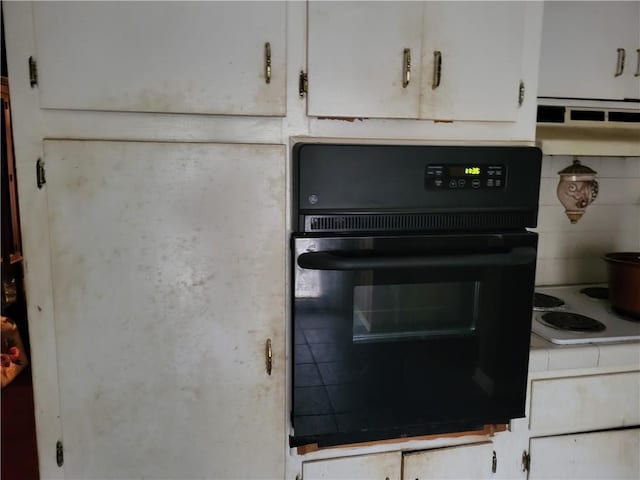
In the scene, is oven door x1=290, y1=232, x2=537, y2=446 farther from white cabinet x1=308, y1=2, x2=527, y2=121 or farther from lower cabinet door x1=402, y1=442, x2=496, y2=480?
white cabinet x1=308, y1=2, x2=527, y2=121

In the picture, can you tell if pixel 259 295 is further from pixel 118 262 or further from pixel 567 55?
pixel 567 55

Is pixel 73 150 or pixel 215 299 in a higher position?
pixel 73 150

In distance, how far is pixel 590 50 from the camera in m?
1.57

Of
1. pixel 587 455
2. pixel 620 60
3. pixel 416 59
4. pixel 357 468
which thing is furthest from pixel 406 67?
pixel 587 455

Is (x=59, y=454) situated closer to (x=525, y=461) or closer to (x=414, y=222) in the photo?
(x=414, y=222)

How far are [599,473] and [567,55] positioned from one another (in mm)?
1296

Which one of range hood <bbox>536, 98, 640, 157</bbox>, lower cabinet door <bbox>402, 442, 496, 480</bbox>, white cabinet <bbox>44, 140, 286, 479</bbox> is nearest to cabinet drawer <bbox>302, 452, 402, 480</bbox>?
lower cabinet door <bbox>402, 442, 496, 480</bbox>

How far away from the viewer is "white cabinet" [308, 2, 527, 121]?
1.12 m

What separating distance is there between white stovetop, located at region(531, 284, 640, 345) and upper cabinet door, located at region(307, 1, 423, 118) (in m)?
0.80

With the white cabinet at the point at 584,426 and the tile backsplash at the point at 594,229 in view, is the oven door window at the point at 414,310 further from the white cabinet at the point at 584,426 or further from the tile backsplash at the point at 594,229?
the tile backsplash at the point at 594,229

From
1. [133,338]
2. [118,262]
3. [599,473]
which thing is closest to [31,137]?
[118,262]

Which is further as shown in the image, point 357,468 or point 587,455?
point 587,455

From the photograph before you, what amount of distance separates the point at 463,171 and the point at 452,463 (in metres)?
0.80

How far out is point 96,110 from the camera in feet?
3.42
